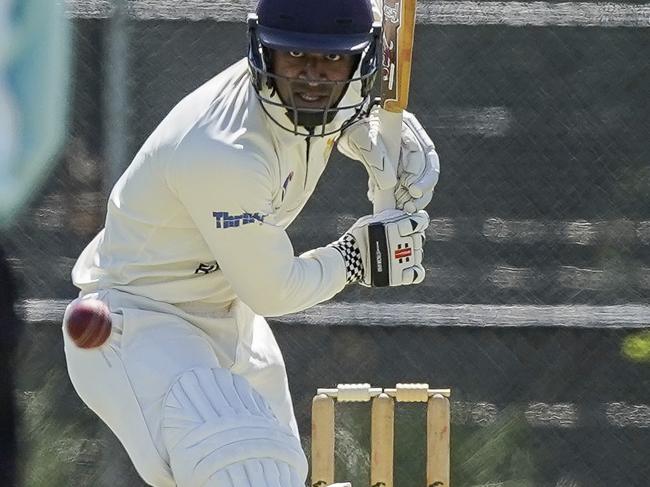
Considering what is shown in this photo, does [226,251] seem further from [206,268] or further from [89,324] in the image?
[89,324]

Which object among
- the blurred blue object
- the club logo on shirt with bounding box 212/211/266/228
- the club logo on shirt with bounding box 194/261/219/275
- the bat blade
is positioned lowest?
the blurred blue object

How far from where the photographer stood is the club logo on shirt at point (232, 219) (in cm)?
244

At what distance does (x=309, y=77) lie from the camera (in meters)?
2.48

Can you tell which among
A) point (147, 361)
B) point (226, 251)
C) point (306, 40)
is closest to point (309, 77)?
point (306, 40)

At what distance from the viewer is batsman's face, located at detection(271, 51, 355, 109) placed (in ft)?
8.14

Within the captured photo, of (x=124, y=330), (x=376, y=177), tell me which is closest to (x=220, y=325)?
(x=124, y=330)

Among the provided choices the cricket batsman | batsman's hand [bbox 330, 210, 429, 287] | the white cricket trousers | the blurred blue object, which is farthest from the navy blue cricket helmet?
the blurred blue object

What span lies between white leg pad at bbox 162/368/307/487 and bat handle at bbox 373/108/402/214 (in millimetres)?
536

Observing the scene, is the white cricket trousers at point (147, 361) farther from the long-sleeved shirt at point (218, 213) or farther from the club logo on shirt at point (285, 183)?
the club logo on shirt at point (285, 183)

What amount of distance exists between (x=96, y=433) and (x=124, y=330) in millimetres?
1496

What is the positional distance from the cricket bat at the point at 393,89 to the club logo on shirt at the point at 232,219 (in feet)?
1.33

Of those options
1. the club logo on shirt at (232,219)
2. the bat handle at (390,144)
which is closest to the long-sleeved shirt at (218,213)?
the club logo on shirt at (232,219)

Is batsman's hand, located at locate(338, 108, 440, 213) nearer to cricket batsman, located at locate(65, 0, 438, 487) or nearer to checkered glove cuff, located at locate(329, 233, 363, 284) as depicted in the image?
cricket batsman, located at locate(65, 0, 438, 487)

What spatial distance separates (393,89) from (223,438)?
801mm
